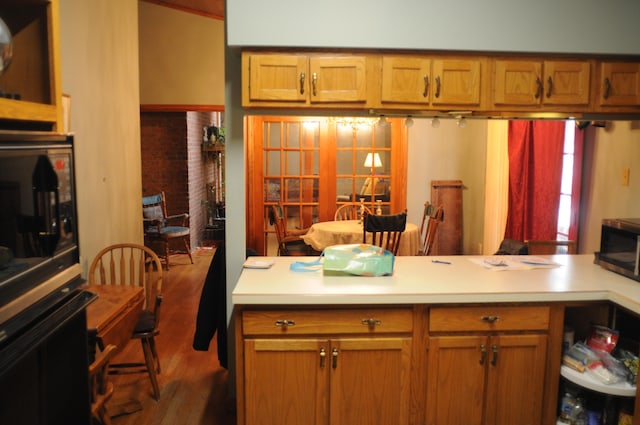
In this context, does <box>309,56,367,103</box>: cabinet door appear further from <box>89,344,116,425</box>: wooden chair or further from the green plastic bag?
<box>89,344,116,425</box>: wooden chair

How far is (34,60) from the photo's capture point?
1.60 meters

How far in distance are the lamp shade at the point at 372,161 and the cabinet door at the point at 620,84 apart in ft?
11.9

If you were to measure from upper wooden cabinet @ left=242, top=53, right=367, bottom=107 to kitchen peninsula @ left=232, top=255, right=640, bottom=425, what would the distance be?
88cm

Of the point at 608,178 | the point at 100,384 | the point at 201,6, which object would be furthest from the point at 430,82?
the point at 201,6

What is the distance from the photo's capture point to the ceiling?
6.35 metres

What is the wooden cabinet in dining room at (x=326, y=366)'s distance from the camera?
225 centimetres

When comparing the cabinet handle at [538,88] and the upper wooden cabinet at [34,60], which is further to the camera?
the cabinet handle at [538,88]

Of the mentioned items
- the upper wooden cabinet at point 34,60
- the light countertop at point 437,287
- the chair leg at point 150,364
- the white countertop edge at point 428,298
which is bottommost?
the chair leg at point 150,364

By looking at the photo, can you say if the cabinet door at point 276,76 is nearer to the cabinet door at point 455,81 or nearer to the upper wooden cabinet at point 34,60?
the cabinet door at point 455,81

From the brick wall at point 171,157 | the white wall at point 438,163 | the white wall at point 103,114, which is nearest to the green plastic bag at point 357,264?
the white wall at point 103,114

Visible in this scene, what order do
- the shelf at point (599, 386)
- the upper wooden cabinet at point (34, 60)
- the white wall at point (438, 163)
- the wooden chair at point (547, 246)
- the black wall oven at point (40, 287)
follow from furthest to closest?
the white wall at point (438, 163)
the wooden chair at point (547, 246)
the shelf at point (599, 386)
the upper wooden cabinet at point (34, 60)
the black wall oven at point (40, 287)

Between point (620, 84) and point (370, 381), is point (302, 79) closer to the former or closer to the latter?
point (370, 381)

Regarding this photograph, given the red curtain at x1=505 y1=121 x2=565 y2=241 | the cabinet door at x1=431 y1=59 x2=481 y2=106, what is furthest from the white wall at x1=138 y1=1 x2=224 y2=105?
the cabinet door at x1=431 y1=59 x2=481 y2=106

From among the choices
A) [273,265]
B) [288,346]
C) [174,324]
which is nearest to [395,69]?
[273,265]
